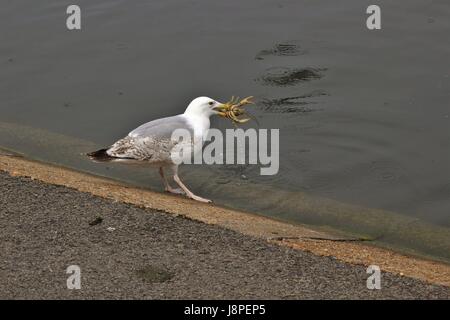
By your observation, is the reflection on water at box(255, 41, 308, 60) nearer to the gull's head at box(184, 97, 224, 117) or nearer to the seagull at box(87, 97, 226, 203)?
the gull's head at box(184, 97, 224, 117)

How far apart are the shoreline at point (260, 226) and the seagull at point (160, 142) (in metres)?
0.32

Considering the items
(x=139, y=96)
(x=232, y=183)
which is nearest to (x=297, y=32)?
(x=139, y=96)

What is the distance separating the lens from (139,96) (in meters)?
12.3

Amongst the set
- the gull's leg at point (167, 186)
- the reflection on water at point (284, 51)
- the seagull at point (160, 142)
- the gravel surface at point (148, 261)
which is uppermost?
the reflection on water at point (284, 51)

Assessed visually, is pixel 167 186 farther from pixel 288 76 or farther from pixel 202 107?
pixel 288 76

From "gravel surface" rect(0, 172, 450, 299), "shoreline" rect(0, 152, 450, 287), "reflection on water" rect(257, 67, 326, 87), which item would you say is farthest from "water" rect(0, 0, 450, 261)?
"gravel surface" rect(0, 172, 450, 299)

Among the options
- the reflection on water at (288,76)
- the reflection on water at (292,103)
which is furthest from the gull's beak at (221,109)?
the reflection on water at (288,76)

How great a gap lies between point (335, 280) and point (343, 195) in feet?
10.1

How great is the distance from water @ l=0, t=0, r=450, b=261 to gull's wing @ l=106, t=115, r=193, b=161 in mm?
1094

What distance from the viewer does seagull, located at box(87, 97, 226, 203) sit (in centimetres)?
881

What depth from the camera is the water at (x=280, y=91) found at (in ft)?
31.7

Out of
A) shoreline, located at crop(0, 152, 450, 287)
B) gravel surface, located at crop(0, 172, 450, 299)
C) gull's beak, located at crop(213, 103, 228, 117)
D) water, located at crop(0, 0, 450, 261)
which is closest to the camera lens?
gravel surface, located at crop(0, 172, 450, 299)

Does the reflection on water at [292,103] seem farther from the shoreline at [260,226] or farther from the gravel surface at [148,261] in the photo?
the gravel surface at [148,261]
